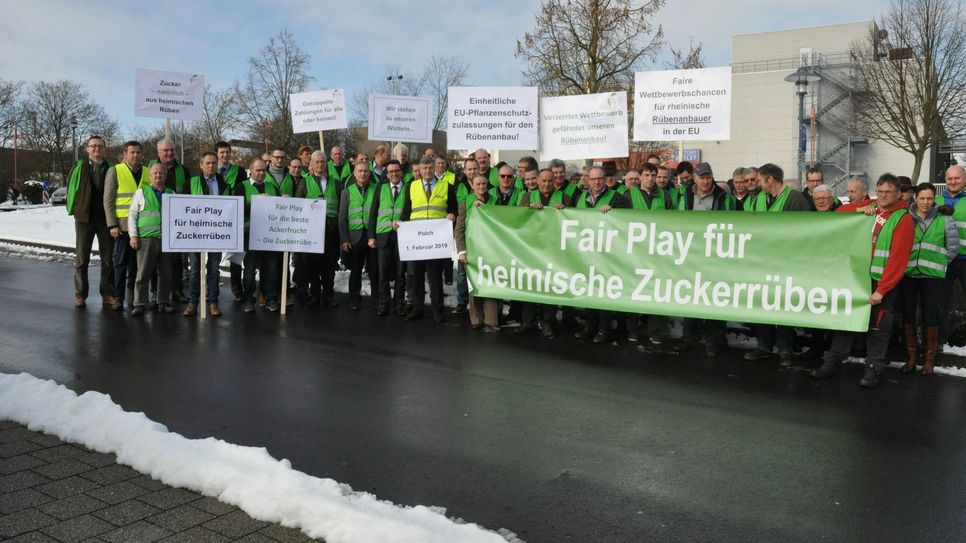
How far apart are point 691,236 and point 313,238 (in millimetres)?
5264

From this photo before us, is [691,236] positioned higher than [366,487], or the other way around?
[691,236]

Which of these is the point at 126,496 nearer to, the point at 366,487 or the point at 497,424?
the point at 366,487

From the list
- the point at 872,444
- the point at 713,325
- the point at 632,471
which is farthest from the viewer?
the point at 713,325

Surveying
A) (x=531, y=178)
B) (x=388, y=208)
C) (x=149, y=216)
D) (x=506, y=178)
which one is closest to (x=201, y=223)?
Result: (x=149, y=216)

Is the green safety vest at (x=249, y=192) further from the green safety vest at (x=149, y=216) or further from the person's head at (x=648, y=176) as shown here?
the person's head at (x=648, y=176)

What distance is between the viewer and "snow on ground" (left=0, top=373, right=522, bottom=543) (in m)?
3.76

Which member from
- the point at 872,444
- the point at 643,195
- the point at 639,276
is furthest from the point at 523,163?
the point at 872,444

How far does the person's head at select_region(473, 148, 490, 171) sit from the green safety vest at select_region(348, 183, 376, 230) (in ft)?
4.92

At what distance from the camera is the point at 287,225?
35.0 ft

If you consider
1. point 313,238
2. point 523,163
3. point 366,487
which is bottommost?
point 366,487

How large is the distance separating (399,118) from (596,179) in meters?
4.58

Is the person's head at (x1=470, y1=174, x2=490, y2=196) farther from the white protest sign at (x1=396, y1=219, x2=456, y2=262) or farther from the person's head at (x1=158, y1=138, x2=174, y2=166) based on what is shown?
the person's head at (x1=158, y1=138, x2=174, y2=166)

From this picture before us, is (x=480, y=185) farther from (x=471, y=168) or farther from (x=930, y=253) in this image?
(x=930, y=253)

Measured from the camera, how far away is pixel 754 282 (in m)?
7.65
